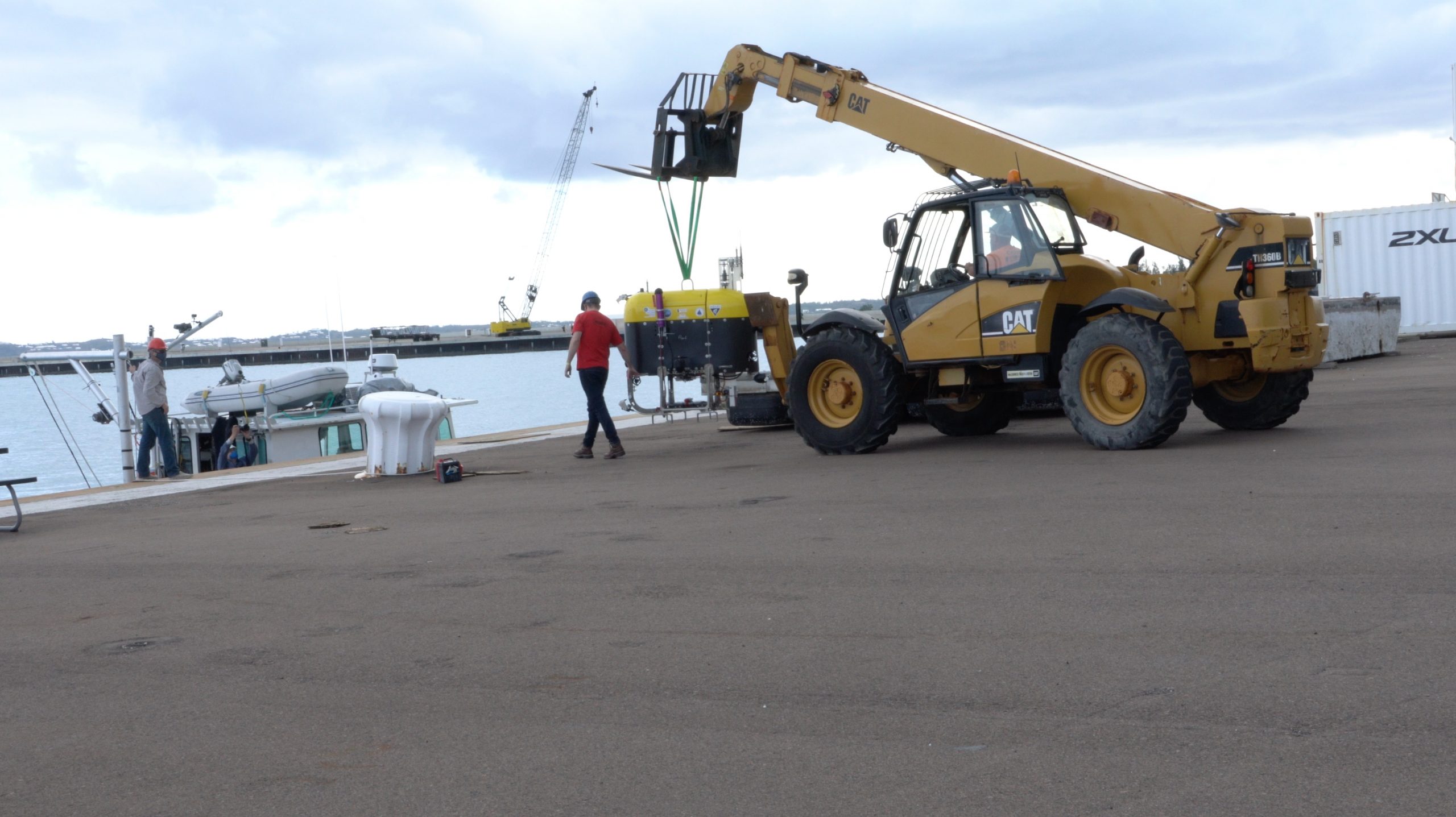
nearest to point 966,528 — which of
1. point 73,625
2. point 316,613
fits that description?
point 316,613

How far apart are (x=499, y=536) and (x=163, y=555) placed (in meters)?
2.45

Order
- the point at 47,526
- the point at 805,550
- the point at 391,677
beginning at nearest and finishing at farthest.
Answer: the point at 391,677
the point at 805,550
the point at 47,526

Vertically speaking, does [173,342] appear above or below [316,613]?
above

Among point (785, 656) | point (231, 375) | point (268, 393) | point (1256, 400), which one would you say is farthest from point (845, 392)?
point (231, 375)

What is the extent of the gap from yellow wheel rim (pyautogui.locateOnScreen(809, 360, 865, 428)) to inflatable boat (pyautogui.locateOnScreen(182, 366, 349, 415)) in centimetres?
1640

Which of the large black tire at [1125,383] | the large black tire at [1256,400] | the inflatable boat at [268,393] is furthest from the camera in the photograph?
the inflatable boat at [268,393]

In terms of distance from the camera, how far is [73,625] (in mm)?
7246

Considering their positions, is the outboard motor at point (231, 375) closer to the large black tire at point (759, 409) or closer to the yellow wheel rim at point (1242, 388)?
the large black tire at point (759, 409)

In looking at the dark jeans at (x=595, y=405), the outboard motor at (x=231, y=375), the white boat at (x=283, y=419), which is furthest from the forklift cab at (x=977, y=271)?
the outboard motor at (x=231, y=375)

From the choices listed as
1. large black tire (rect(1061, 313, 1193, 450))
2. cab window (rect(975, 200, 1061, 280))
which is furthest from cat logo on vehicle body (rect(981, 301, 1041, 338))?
large black tire (rect(1061, 313, 1193, 450))

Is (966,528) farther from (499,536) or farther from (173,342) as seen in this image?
(173,342)

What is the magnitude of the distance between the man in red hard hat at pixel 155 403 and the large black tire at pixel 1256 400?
12834mm

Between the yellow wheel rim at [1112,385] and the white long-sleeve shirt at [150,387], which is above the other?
the white long-sleeve shirt at [150,387]

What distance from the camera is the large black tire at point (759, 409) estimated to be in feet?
59.4
